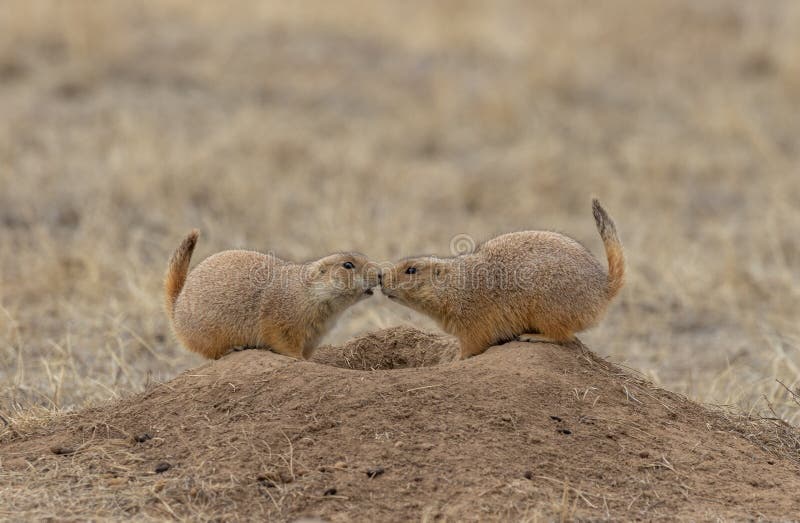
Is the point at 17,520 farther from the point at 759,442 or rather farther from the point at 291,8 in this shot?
the point at 291,8

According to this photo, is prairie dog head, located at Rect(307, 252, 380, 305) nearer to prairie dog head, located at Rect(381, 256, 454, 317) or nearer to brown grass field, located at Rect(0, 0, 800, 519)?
prairie dog head, located at Rect(381, 256, 454, 317)

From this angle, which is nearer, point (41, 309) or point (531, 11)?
point (41, 309)

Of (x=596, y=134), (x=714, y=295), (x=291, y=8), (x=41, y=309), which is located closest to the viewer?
(x=41, y=309)

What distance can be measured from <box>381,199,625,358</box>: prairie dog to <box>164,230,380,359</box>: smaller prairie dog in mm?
307

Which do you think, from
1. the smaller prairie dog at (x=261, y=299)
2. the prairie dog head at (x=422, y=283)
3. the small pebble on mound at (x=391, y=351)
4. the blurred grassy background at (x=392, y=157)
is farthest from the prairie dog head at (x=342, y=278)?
the blurred grassy background at (x=392, y=157)

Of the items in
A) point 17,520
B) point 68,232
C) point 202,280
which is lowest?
point 68,232

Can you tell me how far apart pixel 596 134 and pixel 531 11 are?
20.4 ft

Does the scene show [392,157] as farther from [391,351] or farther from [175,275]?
[175,275]

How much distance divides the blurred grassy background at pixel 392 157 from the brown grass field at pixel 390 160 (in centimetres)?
4

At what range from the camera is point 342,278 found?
6.00 meters

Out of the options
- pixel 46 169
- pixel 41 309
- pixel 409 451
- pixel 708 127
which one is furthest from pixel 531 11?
pixel 409 451

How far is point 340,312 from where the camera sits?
620cm

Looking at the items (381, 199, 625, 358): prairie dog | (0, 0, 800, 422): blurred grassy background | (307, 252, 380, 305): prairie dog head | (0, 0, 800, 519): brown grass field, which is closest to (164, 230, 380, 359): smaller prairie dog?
(307, 252, 380, 305): prairie dog head

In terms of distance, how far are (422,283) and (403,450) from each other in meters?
1.35
